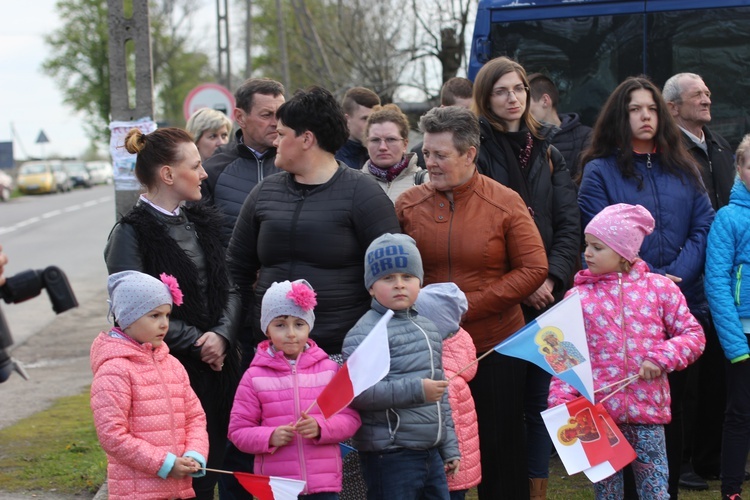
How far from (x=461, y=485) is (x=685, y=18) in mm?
4642

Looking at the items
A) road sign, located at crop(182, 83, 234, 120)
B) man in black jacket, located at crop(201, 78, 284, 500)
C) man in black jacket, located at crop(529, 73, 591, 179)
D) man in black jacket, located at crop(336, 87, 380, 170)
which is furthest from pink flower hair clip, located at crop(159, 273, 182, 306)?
road sign, located at crop(182, 83, 234, 120)

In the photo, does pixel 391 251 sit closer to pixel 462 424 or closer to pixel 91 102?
pixel 462 424

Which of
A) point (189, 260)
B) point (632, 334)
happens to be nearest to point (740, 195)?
point (632, 334)

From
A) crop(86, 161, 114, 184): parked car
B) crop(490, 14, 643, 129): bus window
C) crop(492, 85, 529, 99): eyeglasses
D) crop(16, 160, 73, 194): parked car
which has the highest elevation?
crop(490, 14, 643, 129): bus window

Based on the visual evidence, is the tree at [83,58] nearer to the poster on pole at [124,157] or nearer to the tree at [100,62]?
the tree at [100,62]

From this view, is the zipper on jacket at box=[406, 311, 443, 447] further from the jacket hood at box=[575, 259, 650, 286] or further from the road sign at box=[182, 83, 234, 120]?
the road sign at box=[182, 83, 234, 120]

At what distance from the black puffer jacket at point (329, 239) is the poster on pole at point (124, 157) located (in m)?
3.15

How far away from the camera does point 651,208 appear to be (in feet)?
18.9

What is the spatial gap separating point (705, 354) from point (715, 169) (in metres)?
1.18

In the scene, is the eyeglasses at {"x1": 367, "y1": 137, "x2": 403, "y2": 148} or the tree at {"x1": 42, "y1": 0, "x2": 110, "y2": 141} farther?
the tree at {"x1": 42, "y1": 0, "x2": 110, "y2": 141}

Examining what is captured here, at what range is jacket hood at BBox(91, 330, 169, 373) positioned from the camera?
438 cm

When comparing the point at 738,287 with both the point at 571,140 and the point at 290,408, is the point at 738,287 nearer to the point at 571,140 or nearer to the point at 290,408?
the point at 571,140

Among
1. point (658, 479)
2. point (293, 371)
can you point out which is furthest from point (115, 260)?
point (658, 479)

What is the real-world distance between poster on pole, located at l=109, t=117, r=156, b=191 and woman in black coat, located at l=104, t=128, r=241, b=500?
113 inches
